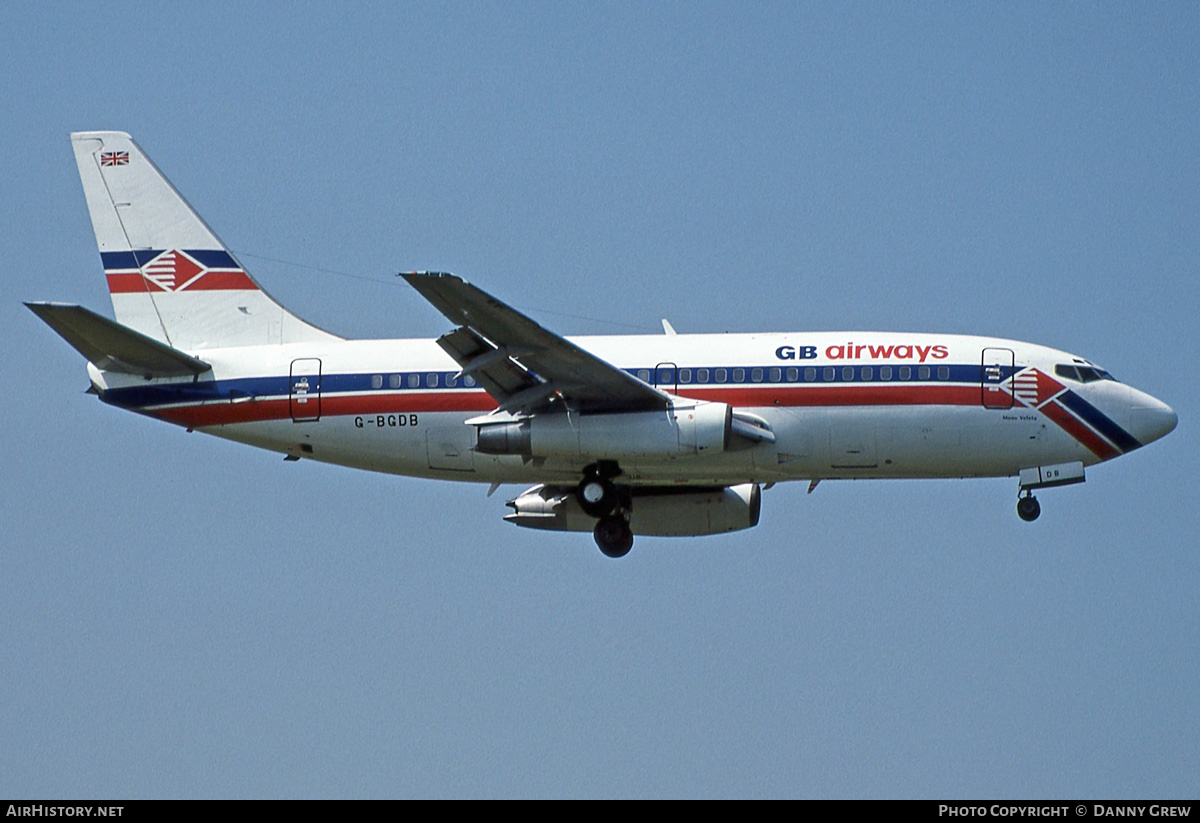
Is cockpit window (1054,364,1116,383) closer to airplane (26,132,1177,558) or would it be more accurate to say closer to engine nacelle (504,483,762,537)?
airplane (26,132,1177,558)

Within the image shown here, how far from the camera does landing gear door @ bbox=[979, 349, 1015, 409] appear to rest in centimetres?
4016

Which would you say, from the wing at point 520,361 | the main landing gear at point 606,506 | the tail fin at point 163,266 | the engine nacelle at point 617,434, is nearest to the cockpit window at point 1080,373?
the engine nacelle at point 617,434

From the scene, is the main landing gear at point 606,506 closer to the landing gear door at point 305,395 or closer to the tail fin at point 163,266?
the landing gear door at point 305,395

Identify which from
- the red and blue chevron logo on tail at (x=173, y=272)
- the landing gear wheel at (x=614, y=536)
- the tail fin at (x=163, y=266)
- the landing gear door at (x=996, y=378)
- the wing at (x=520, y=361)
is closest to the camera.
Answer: the wing at (x=520, y=361)

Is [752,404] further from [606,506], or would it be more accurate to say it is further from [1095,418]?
[1095,418]

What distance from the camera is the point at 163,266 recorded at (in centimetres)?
4506

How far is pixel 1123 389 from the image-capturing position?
4088 centimetres

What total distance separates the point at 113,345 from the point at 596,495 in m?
11.6

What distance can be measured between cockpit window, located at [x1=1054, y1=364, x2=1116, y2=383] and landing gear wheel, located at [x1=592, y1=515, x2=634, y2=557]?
10.7m

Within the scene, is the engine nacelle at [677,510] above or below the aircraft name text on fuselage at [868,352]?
below

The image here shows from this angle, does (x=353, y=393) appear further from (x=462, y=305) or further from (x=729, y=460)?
(x=729, y=460)

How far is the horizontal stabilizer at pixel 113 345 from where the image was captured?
1561 inches
